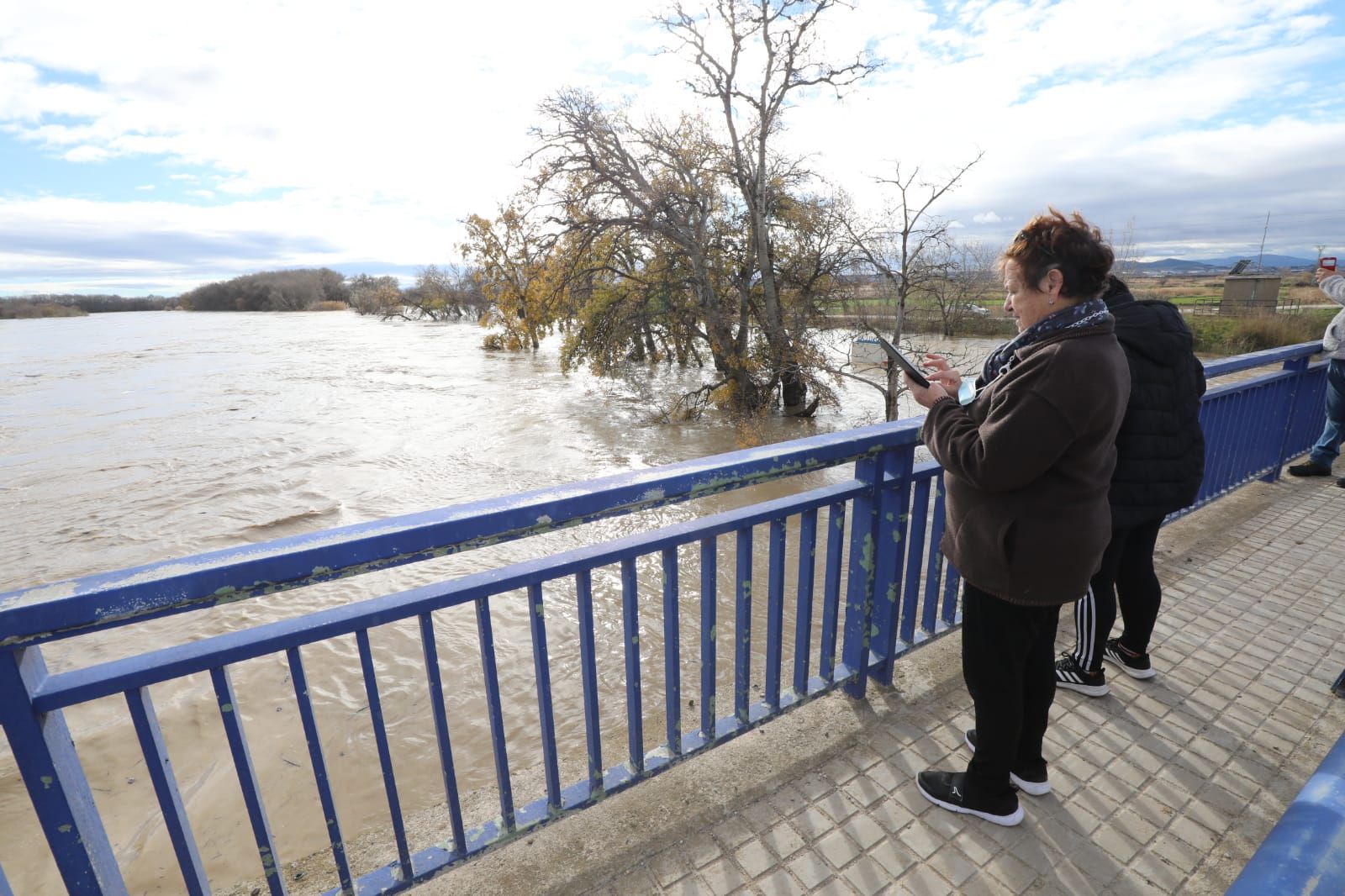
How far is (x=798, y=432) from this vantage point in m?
18.1

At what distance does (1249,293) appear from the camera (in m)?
31.2

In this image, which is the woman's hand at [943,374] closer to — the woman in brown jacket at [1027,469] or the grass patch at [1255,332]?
the woman in brown jacket at [1027,469]

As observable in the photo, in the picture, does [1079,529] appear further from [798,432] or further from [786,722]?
[798,432]

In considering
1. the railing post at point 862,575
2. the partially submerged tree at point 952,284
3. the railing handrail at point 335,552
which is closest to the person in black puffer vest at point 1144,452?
the railing post at point 862,575

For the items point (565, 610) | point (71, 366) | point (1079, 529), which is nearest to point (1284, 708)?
point (1079, 529)

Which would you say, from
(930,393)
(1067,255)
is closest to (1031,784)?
(930,393)

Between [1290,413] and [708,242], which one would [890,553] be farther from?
[708,242]

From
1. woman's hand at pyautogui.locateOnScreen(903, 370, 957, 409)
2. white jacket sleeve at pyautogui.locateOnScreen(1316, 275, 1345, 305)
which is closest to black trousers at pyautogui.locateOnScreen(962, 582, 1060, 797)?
woman's hand at pyautogui.locateOnScreen(903, 370, 957, 409)

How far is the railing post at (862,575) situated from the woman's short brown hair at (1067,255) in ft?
2.69

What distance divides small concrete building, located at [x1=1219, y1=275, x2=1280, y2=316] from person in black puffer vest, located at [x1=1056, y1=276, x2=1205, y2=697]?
35054mm

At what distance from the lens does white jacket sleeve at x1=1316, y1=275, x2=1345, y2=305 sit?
5133 millimetres

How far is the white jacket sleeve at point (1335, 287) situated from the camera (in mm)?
5133

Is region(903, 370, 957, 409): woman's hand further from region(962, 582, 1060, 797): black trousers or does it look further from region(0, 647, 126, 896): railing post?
region(0, 647, 126, 896): railing post

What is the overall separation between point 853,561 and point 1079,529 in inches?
36.6
